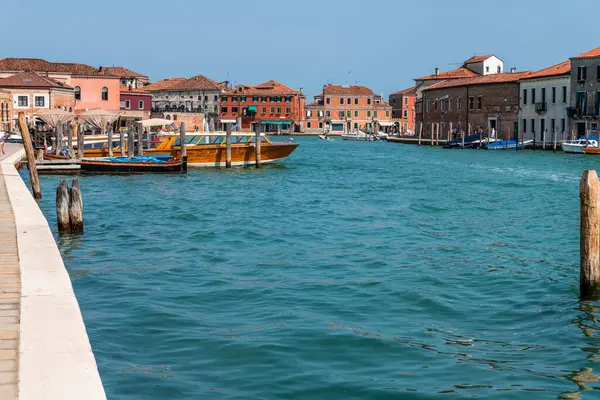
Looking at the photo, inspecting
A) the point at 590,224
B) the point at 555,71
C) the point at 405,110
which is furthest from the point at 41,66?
the point at 590,224

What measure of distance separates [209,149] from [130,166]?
18.6ft

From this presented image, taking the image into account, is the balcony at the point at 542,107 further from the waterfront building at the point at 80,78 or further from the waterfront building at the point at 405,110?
the waterfront building at the point at 405,110

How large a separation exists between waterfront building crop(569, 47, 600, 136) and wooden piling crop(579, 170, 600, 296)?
154ft

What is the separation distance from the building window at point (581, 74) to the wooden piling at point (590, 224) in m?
49.0

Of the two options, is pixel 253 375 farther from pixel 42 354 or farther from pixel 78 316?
pixel 42 354

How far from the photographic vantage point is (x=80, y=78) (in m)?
71.6

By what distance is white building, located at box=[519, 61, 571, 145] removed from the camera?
57.3 meters

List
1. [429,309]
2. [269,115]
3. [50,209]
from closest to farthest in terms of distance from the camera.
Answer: [429,309] → [50,209] → [269,115]

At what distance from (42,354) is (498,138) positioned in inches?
2494

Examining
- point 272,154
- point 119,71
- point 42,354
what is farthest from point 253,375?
A: point 119,71

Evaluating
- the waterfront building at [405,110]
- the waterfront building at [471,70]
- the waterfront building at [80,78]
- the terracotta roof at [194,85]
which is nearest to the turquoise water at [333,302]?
the waterfront building at [80,78]

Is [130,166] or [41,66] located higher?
[41,66]

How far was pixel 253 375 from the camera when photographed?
6922 millimetres

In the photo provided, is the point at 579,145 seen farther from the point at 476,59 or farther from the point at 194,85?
the point at 194,85
